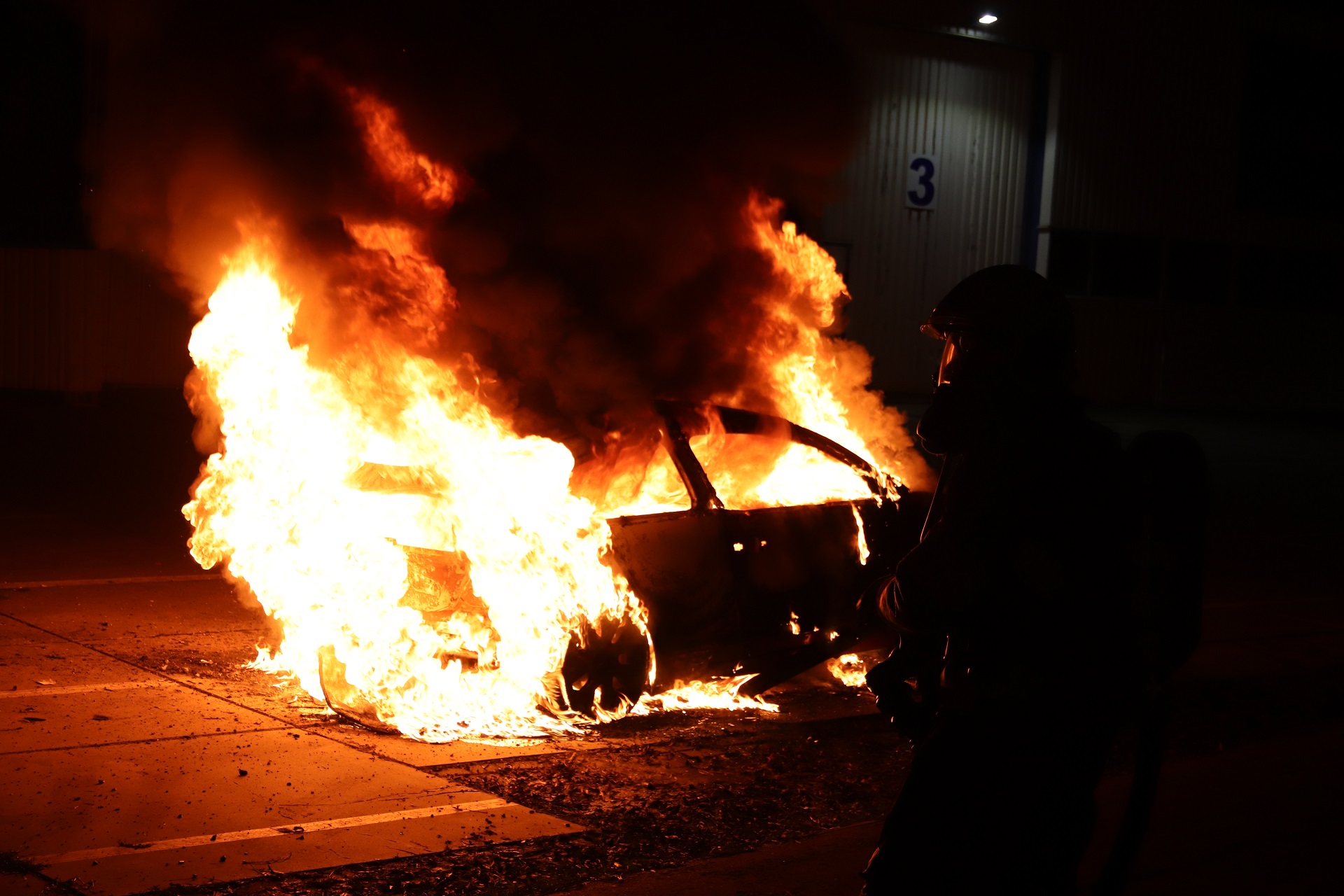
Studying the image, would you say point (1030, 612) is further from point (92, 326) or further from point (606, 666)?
point (92, 326)

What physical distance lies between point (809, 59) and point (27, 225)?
17.7 meters

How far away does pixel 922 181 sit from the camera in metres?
28.3

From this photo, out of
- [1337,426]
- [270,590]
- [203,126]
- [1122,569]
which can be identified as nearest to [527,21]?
[203,126]

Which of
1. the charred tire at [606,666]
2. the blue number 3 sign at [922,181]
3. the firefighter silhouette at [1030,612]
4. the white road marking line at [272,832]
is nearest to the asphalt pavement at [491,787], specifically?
the white road marking line at [272,832]

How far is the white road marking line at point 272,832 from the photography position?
4410mm

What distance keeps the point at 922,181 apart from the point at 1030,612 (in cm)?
2657

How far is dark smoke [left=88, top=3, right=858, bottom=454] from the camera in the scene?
7.68m

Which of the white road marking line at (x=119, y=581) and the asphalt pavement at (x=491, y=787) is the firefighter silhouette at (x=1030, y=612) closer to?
the asphalt pavement at (x=491, y=787)

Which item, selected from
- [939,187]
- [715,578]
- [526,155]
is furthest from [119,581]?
[939,187]

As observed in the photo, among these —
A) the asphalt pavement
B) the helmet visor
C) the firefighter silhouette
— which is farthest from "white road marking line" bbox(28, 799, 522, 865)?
the helmet visor

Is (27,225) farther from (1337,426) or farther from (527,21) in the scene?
(1337,426)

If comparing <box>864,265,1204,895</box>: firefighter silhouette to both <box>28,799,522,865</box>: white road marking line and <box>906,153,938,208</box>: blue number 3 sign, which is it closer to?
<box>28,799,522,865</box>: white road marking line

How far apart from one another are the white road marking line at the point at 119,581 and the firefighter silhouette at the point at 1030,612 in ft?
24.4

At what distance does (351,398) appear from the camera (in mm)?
6441
